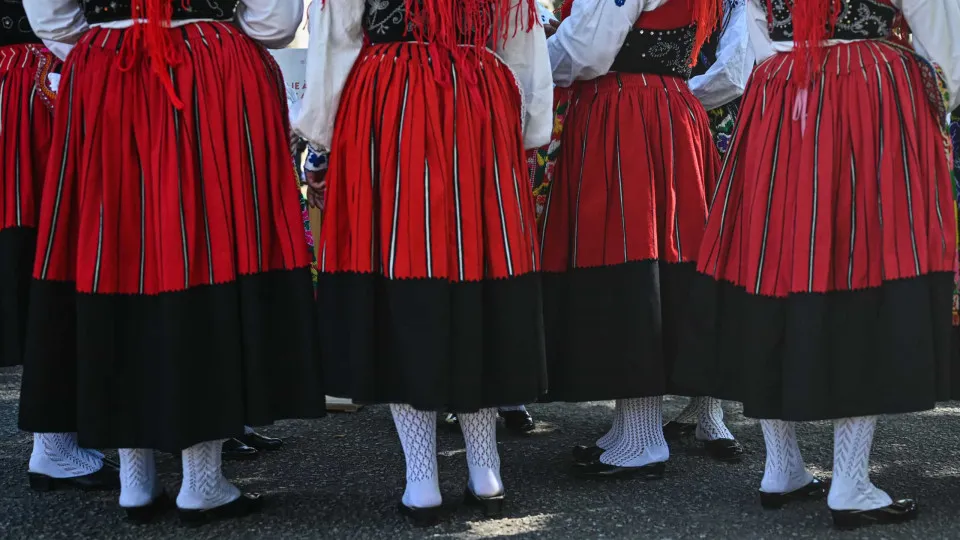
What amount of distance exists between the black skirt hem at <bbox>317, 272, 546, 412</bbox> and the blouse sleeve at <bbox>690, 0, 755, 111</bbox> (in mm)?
1179

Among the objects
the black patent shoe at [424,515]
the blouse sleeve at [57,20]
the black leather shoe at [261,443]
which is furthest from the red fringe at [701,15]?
the black leather shoe at [261,443]

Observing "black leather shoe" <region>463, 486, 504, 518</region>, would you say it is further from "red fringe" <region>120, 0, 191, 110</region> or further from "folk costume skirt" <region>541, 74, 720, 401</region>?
"red fringe" <region>120, 0, 191, 110</region>

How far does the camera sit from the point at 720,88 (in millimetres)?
Result: 3596

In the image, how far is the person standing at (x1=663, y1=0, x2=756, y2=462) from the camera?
3.49 meters

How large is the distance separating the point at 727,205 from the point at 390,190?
0.95 meters

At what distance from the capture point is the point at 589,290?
3.24 m

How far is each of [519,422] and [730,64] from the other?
1492mm

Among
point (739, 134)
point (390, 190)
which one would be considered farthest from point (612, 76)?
point (390, 190)

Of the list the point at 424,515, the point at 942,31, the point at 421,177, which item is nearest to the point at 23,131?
the point at 421,177

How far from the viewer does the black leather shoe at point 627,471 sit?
3.24m

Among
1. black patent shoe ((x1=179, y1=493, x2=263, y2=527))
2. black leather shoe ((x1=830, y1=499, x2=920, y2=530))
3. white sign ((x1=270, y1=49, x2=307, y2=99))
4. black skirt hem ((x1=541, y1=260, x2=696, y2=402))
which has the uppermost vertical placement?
white sign ((x1=270, y1=49, x2=307, y2=99))

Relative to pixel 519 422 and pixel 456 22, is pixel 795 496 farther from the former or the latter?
pixel 456 22

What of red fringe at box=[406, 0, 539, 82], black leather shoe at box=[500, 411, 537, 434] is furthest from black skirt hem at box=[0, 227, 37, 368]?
black leather shoe at box=[500, 411, 537, 434]

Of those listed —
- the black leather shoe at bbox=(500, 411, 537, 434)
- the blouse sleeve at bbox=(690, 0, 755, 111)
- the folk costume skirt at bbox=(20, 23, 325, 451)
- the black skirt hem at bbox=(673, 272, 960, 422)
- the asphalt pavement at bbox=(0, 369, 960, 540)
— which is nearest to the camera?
the black skirt hem at bbox=(673, 272, 960, 422)
